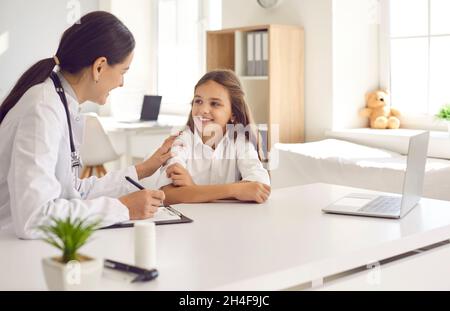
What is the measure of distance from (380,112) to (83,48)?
9.34 ft

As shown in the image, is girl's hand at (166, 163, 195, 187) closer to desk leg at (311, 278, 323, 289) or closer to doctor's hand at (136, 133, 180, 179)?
doctor's hand at (136, 133, 180, 179)

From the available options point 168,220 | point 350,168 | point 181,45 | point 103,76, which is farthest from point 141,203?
point 181,45

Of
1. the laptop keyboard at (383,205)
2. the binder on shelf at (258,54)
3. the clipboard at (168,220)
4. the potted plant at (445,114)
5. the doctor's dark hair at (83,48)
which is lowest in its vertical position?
the laptop keyboard at (383,205)

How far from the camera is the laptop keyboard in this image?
1926 millimetres

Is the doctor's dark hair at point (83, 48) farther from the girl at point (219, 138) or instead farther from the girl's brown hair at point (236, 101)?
the girl's brown hair at point (236, 101)

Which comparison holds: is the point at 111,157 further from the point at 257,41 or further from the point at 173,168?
the point at 173,168

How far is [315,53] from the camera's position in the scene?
4.24m

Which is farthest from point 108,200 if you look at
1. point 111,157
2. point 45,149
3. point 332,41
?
point 111,157

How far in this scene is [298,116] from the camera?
434 centimetres

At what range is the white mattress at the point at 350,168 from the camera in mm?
3215

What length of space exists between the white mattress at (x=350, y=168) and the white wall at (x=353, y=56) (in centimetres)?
30

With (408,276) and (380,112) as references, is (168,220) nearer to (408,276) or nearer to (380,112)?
(408,276)

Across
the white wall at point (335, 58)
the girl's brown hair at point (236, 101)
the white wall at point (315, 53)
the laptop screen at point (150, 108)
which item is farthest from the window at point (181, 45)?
the girl's brown hair at point (236, 101)

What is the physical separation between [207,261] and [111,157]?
3.77 metres
